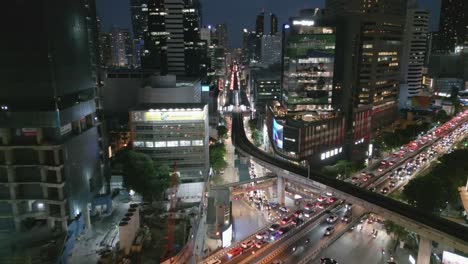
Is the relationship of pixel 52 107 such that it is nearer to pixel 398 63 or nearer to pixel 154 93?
pixel 154 93

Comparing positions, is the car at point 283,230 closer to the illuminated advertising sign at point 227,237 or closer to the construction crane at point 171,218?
the illuminated advertising sign at point 227,237

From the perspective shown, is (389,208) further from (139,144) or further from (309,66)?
(309,66)

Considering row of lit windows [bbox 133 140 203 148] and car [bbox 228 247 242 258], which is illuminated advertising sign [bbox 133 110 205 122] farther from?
car [bbox 228 247 242 258]

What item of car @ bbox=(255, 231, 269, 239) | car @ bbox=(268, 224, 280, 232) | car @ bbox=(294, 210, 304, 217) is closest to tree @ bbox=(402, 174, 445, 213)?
car @ bbox=(294, 210, 304, 217)

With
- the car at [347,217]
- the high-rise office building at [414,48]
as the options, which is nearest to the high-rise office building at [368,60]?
the high-rise office building at [414,48]

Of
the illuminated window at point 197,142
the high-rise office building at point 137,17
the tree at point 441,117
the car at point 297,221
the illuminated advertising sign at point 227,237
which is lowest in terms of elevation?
the illuminated advertising sign at point 227,237

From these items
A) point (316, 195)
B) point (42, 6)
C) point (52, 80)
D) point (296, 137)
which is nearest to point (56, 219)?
point (52, 80)
